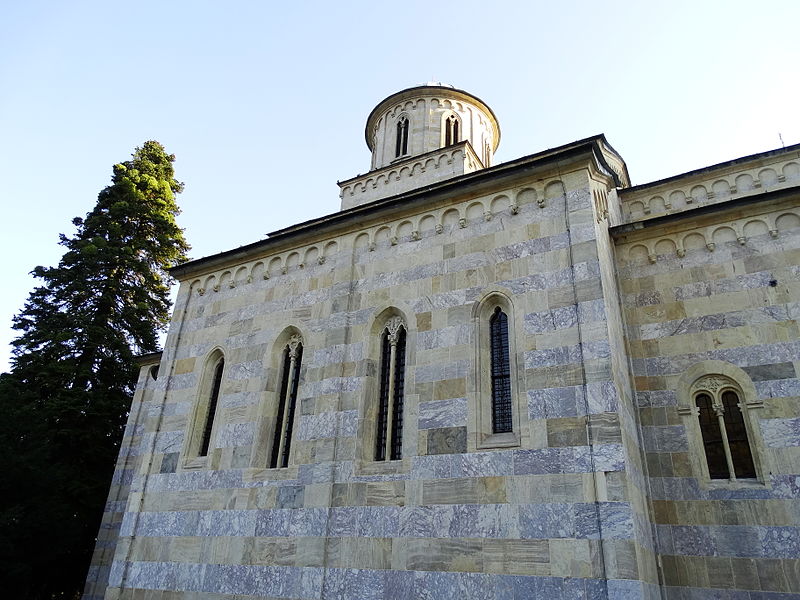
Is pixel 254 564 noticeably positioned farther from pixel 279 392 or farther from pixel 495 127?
pixel 495 127

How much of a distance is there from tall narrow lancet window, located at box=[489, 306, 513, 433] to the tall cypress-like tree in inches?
402

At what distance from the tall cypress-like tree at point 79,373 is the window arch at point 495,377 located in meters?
9.99

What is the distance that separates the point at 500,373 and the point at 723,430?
365 cm

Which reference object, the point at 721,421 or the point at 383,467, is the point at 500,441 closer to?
the point at 383,467

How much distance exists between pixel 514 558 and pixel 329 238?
23.8 feet

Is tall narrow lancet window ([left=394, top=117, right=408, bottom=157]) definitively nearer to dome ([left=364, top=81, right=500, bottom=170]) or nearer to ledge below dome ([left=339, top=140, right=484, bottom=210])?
dome ([left=364, top=81, right=500, bottom=170])

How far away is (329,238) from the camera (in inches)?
460

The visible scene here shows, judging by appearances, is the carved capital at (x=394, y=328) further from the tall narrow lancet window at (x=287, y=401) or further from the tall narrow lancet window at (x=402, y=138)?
the tall narrow lancet window at (x=402, y=138)

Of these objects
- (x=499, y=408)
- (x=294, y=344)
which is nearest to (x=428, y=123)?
(x=294, y=344)

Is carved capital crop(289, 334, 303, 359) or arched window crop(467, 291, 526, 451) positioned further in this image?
carved capital crop(289, 334, 303, 359)

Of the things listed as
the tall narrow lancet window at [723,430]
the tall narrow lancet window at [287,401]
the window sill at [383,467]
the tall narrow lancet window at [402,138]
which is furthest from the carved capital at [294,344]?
the tall narrow lancet window at [402,138]

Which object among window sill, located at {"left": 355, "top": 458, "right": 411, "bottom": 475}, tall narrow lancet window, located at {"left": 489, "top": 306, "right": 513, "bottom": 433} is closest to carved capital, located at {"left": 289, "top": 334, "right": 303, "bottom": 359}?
window sill, located at {"left": 355, "top": 458, "right": 411, "bottom": 475}

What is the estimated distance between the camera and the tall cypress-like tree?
1249 centimetres

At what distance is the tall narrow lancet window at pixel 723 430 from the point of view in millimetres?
8336
